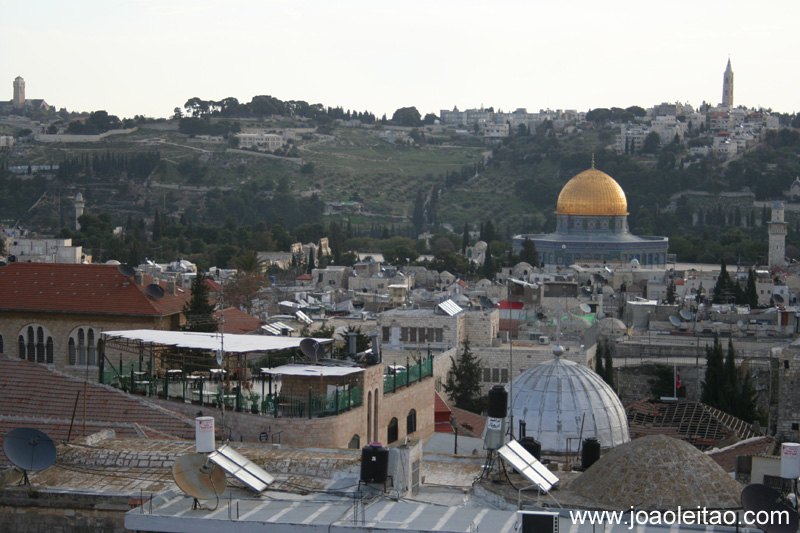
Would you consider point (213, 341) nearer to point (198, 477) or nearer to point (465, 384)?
point (198, 477)

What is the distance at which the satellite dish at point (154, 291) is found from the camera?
79.6 ft

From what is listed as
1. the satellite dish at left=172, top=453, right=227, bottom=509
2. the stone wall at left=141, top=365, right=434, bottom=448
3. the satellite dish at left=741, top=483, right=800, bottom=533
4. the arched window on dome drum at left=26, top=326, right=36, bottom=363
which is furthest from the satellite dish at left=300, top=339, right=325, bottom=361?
the satellite dish at left=741, top=483, right=800, bottom=533

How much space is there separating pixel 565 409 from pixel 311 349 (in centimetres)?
334

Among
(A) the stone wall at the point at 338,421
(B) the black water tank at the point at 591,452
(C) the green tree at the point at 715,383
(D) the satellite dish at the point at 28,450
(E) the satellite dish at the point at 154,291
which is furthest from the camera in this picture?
(C) the green tree at the point at 715,383

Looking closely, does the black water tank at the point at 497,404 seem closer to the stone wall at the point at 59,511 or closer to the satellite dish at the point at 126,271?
the stone wall at the point at 59,511

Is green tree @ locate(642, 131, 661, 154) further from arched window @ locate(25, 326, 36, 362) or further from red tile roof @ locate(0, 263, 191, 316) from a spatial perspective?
arched window @ locate(25, 326, 36, 362)

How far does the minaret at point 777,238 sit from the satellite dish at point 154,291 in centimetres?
5505

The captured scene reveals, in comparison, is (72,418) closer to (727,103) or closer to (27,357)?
(27,357)

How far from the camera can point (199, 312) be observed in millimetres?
30172

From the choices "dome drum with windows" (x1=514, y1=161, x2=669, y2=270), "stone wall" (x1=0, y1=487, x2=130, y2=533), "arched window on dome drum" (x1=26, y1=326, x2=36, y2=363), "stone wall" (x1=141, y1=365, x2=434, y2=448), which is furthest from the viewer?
"dome drum with windows" (x1=514, y1=161, x2=669, y2=270)

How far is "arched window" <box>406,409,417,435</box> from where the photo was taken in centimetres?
1880

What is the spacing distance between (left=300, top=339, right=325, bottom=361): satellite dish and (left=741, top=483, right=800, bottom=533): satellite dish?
803cm

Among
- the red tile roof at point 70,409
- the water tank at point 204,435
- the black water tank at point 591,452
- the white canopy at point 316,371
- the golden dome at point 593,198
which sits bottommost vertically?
the golden dome at point 593,198

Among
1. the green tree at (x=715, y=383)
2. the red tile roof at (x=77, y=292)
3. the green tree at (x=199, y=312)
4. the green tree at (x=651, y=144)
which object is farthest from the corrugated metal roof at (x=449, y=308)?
the green tree at (x=651, y=144)
